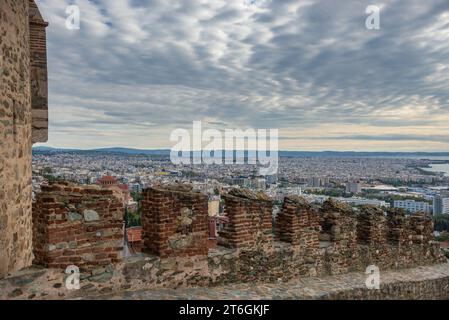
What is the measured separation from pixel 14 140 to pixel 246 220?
3.82 meters

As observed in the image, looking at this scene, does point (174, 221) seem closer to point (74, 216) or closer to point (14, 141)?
point (74, 216)

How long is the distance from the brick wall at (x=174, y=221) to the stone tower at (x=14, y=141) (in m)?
1.86

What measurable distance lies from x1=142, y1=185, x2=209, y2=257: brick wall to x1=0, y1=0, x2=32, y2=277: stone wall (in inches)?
73.2

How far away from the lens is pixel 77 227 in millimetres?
4996

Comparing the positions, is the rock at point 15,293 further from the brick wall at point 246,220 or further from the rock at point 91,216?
the brick wall at point 246,220

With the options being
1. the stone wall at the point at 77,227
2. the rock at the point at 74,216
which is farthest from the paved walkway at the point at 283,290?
the rock at the point at 74,216

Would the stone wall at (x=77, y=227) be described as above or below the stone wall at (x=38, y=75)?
below

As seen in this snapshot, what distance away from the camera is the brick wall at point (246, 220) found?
21.4 feet
